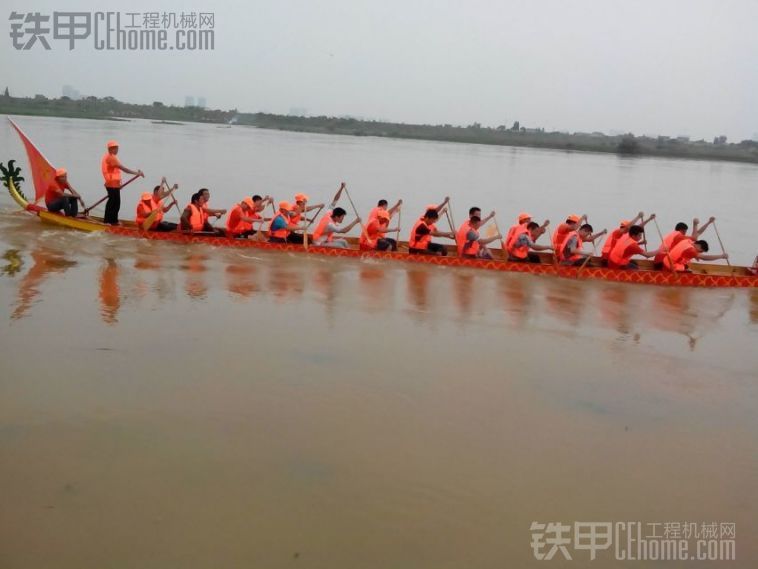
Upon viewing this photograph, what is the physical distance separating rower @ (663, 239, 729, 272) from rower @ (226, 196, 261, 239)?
18.8 feet

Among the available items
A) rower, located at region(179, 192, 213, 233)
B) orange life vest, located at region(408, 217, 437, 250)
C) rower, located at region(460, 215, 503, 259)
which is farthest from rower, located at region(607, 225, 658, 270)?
rower, located at region(179, 192, 213, 233)

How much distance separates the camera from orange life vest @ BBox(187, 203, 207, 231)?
10.2 meters

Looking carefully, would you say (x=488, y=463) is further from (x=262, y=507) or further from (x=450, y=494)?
(x=262, y=507)

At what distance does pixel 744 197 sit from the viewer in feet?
85.7

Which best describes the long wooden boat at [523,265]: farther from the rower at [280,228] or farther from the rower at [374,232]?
the rower at [280,228]

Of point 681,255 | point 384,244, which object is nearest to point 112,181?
point 384,244

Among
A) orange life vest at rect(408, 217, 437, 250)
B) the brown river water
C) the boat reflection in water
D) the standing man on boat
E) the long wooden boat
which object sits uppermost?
the standing man on boat

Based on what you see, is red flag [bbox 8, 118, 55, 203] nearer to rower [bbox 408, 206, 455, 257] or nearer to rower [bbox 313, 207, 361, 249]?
rower [bbox 313, 207, 361, 249]

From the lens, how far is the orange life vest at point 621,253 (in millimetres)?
9513

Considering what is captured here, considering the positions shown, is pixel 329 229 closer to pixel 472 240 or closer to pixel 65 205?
pixel 472 240

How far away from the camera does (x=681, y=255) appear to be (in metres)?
9.59

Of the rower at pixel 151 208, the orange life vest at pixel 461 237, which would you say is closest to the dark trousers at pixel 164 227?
the rower at pixel 151 208

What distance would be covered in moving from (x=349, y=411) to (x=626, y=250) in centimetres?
589

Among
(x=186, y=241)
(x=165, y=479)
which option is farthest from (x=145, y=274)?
(x=165, y=479)
